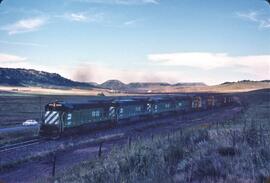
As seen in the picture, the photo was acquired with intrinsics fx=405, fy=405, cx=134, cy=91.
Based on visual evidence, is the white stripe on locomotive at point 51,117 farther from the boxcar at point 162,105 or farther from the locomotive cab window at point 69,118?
the boxcar at point 162,105

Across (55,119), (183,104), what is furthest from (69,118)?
Result: (183,104)

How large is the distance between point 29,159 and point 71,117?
10861 millimetres

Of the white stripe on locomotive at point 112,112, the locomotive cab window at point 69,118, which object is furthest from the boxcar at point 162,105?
the locomotive cab window at point 69,118

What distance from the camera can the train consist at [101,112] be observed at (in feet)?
104

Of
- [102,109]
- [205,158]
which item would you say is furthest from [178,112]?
[205,158]

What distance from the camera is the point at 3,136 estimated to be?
33.3 metres

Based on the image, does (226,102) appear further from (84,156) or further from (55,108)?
(84,156)

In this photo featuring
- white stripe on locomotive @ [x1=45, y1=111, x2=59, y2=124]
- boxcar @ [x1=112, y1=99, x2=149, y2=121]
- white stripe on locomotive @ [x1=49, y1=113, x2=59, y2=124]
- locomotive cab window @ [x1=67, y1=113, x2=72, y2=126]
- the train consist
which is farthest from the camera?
boxcar @ [x1=112, y1=99, x2=149, y2=121]

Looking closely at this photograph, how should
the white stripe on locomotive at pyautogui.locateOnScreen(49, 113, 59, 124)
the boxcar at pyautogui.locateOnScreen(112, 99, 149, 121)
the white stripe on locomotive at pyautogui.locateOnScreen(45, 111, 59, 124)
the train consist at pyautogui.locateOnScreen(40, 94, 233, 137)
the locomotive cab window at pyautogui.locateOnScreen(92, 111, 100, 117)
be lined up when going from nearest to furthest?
the white stripe on locomotive at pyautogui.locateOnScreen(49, 113, 59, 124), the white stripe on locomotive at pyautogui.locateOnScreen(45, 111, 59, 124), the train consist at pyautogui.locateOnScreen(40, 94, 233, 137), the locomotive cab window at pyautogui.locateOnScreen(92, 111, 100, 117), the boxcar at pyautogui.locateOnScreen(112, 99, 149, 121)

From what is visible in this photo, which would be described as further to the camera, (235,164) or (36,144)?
(36,144)

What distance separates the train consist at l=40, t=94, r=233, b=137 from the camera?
104ft

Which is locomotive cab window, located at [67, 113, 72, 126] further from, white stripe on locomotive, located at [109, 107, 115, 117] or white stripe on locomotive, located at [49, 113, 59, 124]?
white stripe on locomotive, located at [109, 107, 115, 117]

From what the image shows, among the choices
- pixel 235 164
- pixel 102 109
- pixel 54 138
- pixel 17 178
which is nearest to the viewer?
pixel 235 164

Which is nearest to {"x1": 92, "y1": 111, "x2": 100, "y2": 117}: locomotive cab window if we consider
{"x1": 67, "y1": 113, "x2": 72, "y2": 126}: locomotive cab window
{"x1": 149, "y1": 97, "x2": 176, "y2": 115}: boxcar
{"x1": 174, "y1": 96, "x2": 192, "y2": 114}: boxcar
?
{"x1": 67, "y1": 113, "x2": 72, "y2": 126}: locomotive cab window
